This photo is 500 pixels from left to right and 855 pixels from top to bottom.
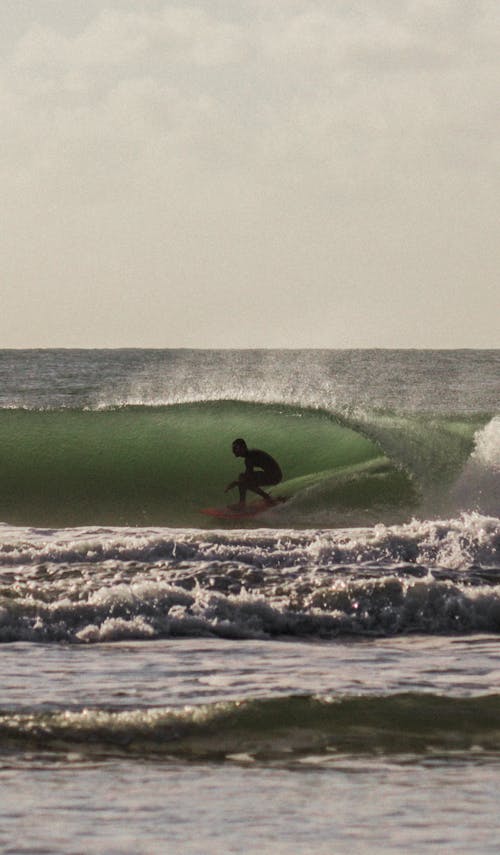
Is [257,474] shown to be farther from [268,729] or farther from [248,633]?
[268,729]

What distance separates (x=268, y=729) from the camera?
6473 mm

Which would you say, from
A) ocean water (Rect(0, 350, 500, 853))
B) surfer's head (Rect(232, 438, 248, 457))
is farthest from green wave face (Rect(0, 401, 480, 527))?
surfer's head (Rect(232, 438, 248, 457))

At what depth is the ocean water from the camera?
5199mm

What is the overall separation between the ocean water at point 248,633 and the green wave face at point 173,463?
0.13 ft

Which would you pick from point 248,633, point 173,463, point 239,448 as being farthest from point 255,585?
point 173,463

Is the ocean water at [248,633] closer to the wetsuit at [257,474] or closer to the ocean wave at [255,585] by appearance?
the ocean wave at [255,585]

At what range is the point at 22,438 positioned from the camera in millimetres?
18484

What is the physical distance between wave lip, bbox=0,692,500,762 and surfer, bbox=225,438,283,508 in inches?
333

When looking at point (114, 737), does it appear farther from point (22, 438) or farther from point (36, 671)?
point (22, 438)

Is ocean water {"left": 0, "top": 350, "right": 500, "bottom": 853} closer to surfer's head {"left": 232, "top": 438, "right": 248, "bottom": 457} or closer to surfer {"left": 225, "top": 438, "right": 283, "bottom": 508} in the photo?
surfer {"left": 225, "top": 438, "right": 283, "bottom": 508}

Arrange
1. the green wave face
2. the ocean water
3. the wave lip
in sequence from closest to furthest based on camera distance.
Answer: the ocean water → the wave lip → the green wave face

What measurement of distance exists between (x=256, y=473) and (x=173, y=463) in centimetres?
230

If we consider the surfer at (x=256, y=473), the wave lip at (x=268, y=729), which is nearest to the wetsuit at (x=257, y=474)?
the surfer at (x=256, y=473)

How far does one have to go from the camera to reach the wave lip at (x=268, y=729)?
619 cm
